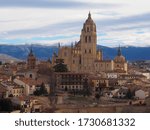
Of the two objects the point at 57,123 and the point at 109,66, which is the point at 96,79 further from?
the point at 57,123

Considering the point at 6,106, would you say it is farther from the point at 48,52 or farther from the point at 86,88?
the point at 48,52

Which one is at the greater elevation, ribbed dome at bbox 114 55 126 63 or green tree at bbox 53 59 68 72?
ribbed dome at bbox 114 55 126 63

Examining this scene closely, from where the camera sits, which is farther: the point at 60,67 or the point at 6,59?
the point at 6,59

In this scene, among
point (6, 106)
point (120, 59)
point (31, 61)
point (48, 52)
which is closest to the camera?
point (6, 106)

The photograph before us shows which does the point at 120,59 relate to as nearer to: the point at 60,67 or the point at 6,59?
the point at 60,67

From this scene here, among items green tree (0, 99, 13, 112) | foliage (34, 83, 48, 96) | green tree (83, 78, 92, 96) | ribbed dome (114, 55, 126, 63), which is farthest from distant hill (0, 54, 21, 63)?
green tree (0, 99, 13, 112)

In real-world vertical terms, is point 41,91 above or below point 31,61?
below

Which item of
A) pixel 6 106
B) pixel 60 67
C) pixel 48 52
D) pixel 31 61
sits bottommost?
pixel 6 106

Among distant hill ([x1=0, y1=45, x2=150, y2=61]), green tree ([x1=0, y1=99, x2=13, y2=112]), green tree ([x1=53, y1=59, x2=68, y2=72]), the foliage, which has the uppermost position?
distant hill ([x1=0, y1=45, x2=150, y2=61])

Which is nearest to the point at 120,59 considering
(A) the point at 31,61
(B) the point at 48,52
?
(B) the point at 48,52

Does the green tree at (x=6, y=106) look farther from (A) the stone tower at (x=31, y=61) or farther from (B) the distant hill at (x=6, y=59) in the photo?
(B) the distant hill at (x=6, y=59)

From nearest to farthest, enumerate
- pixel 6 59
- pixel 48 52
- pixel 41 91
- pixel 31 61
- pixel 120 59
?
pixel 41 91 → pixel 31 61 → pixel 48 52 → pixel 120 59 → pixel 6 59

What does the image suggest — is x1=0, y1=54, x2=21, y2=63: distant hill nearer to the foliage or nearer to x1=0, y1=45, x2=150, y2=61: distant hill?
x1=0, y1=45, x2=150, y2=61: distant hill
